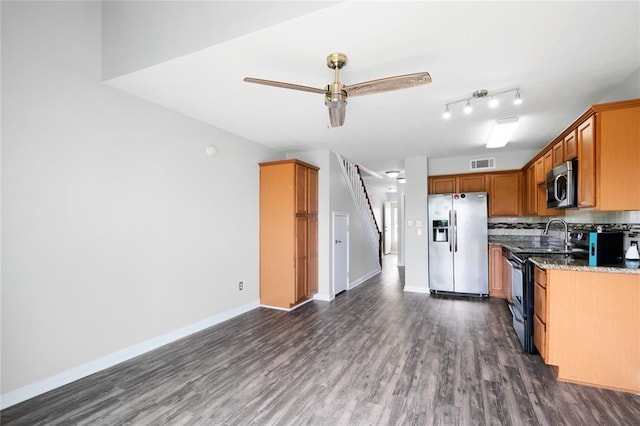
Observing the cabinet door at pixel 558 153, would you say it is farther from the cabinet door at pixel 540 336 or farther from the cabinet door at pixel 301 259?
the cabinet door at pixel 301 259

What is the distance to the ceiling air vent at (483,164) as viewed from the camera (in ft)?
18.6

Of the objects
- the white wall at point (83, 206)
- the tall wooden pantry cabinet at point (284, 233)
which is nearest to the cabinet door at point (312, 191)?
the tall wooden pantry cabinet at point (284, 233)

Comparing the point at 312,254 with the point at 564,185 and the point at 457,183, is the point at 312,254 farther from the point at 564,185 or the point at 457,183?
the point at 564,185

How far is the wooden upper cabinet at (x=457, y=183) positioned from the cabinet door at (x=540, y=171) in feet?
4.05

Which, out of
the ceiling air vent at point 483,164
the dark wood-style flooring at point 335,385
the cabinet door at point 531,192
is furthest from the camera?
the ceiling air vent at point 483,164

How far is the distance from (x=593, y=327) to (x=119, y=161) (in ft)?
14.9

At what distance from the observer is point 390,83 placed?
2.10m

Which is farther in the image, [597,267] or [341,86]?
[597,267]

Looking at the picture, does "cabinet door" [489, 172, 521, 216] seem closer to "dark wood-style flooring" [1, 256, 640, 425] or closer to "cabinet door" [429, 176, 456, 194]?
"cabinet door" [429, 176, 456, 194]

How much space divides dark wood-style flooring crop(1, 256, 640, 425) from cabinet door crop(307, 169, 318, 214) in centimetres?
210

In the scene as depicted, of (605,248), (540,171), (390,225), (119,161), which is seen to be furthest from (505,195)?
(390,225)

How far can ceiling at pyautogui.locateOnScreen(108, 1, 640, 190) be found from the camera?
186cm

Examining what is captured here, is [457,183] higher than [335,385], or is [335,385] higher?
[457,183]

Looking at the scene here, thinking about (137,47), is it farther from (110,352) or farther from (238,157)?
(110,352)
